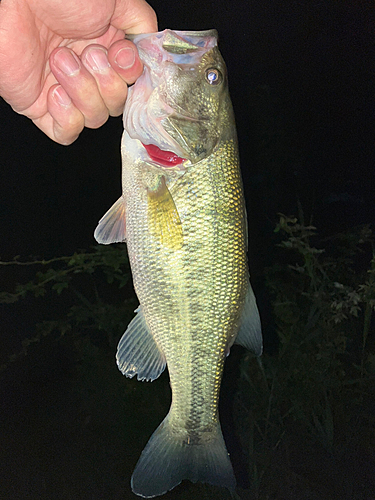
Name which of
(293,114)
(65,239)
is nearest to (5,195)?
(65,239)

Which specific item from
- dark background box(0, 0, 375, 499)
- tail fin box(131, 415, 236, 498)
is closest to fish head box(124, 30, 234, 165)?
tail fin box(131, 415, 236, 498)

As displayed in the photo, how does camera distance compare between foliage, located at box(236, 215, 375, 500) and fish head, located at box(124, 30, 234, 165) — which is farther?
foliage, located at box(236, 215, 375, 500)

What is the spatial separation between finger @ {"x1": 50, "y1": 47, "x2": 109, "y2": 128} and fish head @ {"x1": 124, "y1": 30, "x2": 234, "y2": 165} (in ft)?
0.45

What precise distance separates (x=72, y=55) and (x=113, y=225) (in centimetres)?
56

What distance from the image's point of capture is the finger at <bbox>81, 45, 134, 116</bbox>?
4.13 feet

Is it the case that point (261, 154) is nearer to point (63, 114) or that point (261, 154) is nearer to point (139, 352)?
point (63, 114)

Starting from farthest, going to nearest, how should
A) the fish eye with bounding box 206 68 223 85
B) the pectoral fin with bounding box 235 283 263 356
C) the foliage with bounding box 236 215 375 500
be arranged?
the foliage with bounding box 236 215 375 500
the pectoral fin with bounding box 235 283 263 356
the fish eye with bounding box 206 68 223 85

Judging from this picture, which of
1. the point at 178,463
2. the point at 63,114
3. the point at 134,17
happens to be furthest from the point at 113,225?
the point at 178,463

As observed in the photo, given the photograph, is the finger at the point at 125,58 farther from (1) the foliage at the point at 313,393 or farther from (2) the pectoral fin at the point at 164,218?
(1) the foliage at the point at 313,393

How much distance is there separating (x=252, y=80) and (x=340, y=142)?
1386 mm

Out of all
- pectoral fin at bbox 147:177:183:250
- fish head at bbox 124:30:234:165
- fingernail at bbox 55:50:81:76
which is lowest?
pectoral fin at bbox 147:177:183:250

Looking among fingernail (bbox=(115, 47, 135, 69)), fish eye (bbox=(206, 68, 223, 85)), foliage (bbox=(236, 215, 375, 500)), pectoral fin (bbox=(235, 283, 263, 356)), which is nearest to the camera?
fingernail (bbox=(115, 47, 135, 69))

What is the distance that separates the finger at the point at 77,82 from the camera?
4.06ft

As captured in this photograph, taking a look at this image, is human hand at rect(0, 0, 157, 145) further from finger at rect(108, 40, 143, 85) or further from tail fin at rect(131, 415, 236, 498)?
tail fin at rect(131, 415, 236, 498)
